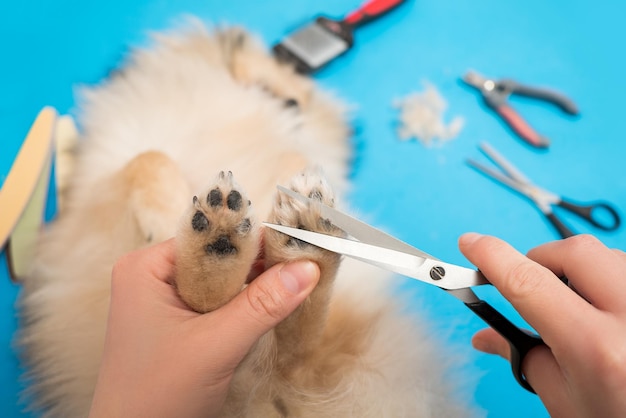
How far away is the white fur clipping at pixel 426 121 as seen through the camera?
4.78 feet

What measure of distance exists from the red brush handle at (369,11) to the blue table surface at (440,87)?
0.12 ft

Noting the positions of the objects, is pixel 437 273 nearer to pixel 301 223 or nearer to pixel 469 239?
pixel 469 239

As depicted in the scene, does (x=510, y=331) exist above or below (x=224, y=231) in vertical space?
below

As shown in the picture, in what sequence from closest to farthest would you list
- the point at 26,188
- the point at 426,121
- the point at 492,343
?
the point at 492,343 < the point at 26,188 < the point at 426,121

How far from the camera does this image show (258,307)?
2.05 feet

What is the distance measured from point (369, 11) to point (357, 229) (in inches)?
44.2

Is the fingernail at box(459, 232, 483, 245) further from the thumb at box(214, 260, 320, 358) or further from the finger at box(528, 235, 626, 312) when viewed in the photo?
the thumb at box(214, 260, 320, 358)

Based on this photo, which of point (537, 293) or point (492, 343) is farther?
point (492, 343)

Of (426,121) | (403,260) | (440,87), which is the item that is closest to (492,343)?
(403,260)

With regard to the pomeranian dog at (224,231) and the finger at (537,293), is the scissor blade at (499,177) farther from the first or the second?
the finger at (537,293)

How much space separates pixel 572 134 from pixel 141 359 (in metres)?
1.35

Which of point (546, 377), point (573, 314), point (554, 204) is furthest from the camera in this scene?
point (554, 204)

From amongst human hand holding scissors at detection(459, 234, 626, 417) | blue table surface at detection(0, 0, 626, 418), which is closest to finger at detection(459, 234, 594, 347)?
human hand holding scissors at detection(459, 234, 626, 417)

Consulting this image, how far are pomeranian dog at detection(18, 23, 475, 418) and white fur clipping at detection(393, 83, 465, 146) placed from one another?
17 cm
